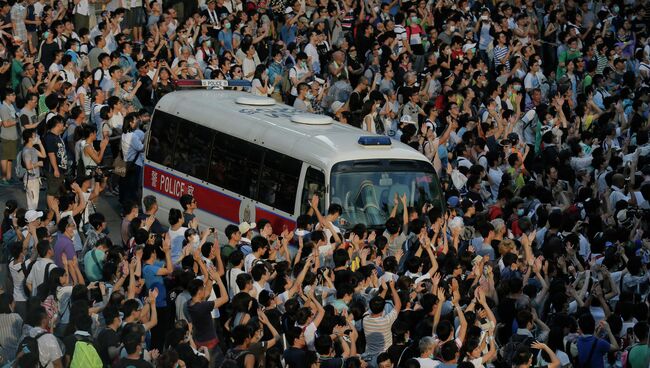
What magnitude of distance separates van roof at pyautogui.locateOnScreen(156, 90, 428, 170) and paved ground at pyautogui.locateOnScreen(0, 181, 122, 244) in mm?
1997

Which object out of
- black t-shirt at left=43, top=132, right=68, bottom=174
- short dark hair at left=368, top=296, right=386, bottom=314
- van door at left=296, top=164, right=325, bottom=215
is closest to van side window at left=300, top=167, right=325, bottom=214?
van door at left=296, top=164, right=325, bottom=215

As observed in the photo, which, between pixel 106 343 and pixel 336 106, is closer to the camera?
pixel 106 343

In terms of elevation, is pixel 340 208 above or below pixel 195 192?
above

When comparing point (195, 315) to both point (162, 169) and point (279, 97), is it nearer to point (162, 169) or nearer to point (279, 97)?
point (162, 169)

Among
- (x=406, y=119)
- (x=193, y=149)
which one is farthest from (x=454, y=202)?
(x=193, y=149)

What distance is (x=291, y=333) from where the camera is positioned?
521 inches

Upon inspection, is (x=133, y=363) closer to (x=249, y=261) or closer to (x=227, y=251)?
(x=249, y=261)

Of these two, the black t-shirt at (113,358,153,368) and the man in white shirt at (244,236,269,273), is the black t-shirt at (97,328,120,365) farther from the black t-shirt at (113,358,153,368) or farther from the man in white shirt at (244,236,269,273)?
the man in white shirt at (244,236,269,273)

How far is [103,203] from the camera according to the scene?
73.9 ft

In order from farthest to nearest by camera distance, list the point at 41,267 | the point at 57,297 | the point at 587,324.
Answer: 1. the point at 41,267
2. the point at 57,297
3. the point at 587,324

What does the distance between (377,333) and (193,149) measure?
24.0ft

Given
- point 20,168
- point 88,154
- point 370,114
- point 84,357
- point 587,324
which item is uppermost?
point 587,324

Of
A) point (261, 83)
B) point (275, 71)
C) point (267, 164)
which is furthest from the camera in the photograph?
point (275, 71)

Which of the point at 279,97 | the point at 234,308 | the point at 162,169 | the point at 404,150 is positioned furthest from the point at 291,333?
the point at 279,97
